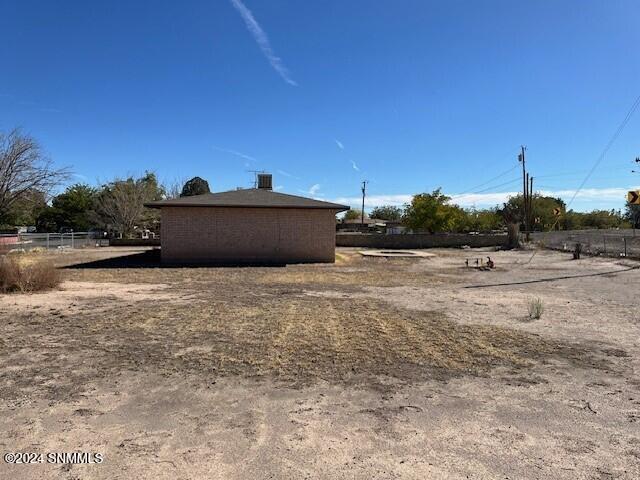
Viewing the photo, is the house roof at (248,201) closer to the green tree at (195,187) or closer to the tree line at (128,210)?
the tree line at (128,210)

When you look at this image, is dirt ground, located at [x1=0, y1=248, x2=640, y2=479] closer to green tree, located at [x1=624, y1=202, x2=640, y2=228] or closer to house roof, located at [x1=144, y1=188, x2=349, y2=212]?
house roof, located at [x1=144, y1=188, x2=349, y2=212]

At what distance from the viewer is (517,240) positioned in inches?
1385

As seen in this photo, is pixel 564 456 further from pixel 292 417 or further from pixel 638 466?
pixel 292 417

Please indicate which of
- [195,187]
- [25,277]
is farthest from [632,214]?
[25,277]

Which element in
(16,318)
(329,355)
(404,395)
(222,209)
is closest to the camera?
(404,395)

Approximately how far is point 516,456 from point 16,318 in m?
8.44

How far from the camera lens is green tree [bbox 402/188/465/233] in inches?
1678

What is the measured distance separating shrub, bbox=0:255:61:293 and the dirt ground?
1.67 m

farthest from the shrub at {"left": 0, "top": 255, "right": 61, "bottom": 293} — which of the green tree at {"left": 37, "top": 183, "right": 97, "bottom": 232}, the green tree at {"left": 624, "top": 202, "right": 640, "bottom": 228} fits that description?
the green tree at {"left": 624, "top": 202, "right": 640, "bottom": 228}

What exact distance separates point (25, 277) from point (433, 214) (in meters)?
35.4

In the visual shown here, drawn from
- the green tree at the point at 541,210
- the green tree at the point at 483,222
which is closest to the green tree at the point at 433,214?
the green tree at the point at 483,222

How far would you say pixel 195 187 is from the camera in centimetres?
6781

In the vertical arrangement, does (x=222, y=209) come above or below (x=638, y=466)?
above

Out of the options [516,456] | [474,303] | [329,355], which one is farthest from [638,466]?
[474,303]
